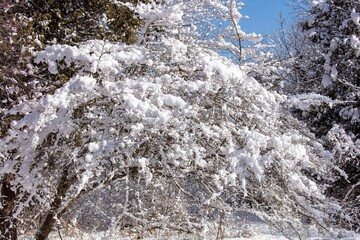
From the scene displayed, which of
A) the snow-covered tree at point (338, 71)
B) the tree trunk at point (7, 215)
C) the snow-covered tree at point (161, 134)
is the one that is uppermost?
the snow-covered tree at point (338, 71)

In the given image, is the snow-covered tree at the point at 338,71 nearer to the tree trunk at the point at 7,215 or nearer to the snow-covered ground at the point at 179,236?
the snow-covered ground at the point at 179,236

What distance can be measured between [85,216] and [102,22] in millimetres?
3203

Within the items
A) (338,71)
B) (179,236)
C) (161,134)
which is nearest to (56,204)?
(161,134)

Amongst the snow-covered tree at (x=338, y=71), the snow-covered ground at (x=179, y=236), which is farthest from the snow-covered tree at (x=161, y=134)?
the snow-covered tree at (x=338, y=71)

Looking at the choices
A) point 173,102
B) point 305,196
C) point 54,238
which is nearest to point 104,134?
point 173,102

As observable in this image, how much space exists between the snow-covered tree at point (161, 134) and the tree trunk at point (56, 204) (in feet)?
0.06

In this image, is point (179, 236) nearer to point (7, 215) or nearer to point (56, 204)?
point (56, 204)

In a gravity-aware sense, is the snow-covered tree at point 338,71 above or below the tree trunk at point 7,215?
above

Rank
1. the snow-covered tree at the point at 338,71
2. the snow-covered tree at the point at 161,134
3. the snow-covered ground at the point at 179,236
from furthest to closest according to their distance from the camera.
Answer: the snow-covered tree at the point at 338,71, the snow-covered ground at the point at 179,236, the snow-covered tree at the point at 161,134

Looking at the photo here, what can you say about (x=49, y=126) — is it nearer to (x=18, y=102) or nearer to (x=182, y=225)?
(x=18, y=102)

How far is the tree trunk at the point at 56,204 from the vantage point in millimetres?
5453

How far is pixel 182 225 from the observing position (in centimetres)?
627

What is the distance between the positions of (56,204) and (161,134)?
1.71 m

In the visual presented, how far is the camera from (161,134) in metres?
4.83
